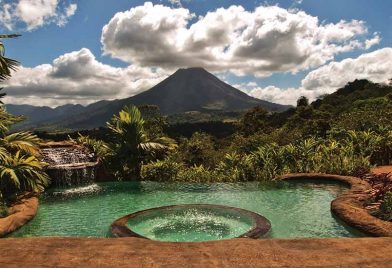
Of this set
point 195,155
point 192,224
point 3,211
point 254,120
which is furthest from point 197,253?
point 254,120

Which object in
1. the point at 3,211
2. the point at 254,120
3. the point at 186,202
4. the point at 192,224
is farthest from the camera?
the point at 254,120

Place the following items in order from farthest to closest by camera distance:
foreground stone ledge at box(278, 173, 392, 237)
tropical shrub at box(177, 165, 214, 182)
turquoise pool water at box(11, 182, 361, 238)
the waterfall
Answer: tropical shrub at box(177, 165, 214, 182) → the waterfall → turquoise pool water at box(11, 182, 361, 238) → foreground stone ledge at box(278, 173, 392, 237)

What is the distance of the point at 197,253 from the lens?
2840 mm

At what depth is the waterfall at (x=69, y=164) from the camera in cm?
1418

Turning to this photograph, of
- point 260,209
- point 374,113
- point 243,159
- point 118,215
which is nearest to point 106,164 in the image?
point 243,159

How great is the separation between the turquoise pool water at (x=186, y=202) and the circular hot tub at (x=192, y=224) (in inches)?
19.9

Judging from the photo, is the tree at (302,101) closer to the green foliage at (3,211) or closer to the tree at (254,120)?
the tree at (254,120)

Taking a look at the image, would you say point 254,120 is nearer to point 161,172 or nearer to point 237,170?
point 161,172

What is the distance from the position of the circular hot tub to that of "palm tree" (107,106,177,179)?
7306mm

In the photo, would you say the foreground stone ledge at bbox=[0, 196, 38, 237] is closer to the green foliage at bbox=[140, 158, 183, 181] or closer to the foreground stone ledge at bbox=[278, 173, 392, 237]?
the green foliage at bbox=[140, 158, 183, 181]

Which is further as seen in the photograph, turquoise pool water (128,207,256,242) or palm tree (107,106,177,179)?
palm tree (107,106,177,179)

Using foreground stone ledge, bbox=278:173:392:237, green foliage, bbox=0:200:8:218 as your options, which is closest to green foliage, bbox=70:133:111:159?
green foliage, bbox=0:200:8:218

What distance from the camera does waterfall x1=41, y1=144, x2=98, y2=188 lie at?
1418cm

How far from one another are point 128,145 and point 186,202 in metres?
6.02
